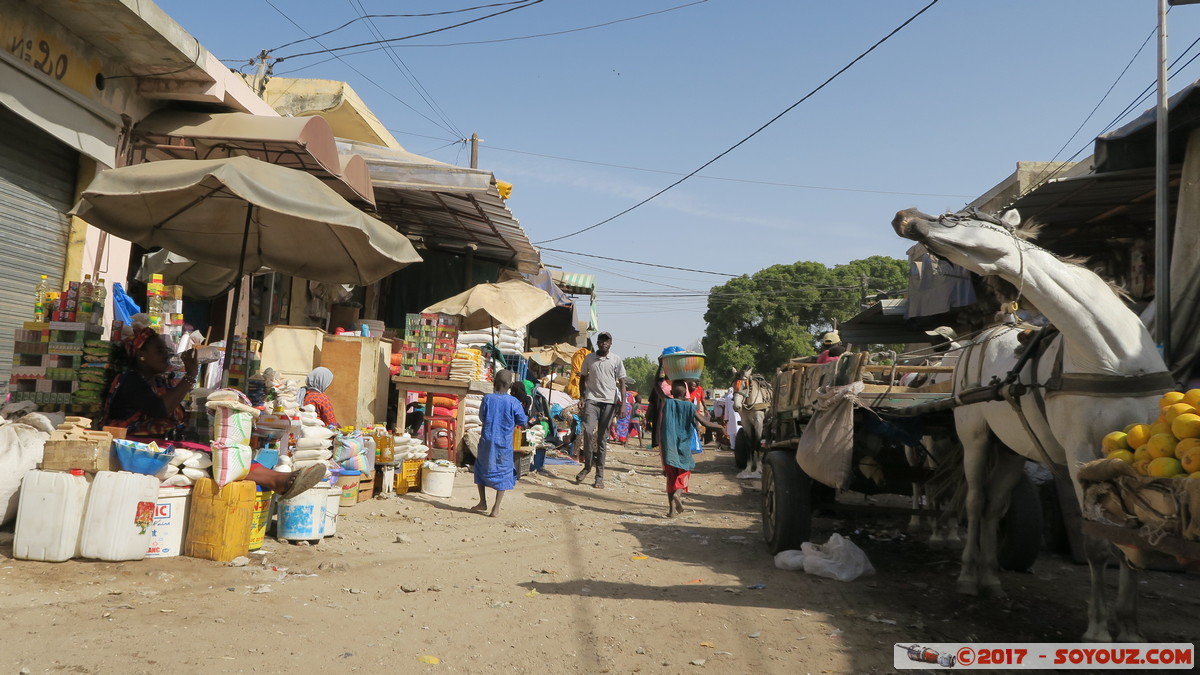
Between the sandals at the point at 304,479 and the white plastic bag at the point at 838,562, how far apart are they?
11.9ft

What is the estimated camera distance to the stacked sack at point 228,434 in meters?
5.23

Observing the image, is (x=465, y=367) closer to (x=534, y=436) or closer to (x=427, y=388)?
(x=427, y=388)

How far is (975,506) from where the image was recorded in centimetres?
571

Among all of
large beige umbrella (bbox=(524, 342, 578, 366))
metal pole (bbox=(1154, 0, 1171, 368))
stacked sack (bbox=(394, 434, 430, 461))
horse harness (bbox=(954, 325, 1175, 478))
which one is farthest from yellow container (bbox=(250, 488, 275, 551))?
large beige umbrella (bbox=(524, 342, 578, 366))

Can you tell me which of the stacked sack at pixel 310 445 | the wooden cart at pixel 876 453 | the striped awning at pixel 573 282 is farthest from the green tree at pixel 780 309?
the stacked sack at pixel 310 445

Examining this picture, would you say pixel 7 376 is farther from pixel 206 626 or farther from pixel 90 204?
pixel 206 626

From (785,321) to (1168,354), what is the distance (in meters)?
44.2

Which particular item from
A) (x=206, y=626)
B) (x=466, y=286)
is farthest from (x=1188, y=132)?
(x=466, y=286)

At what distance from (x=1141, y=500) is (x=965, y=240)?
1.51 metres

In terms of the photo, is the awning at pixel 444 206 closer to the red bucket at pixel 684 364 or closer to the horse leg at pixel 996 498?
the red bucket at pixel 684 364

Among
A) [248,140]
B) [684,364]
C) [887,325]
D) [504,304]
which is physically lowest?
[684,364]

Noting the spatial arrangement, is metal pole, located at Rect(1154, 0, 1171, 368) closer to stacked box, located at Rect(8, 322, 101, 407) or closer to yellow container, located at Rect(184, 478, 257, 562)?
yellow container, located at Rect(184, 478, 257, 562)

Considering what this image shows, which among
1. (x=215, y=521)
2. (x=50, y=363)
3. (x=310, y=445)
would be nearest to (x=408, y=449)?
(x=310, y=445)

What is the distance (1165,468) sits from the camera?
299 cm
